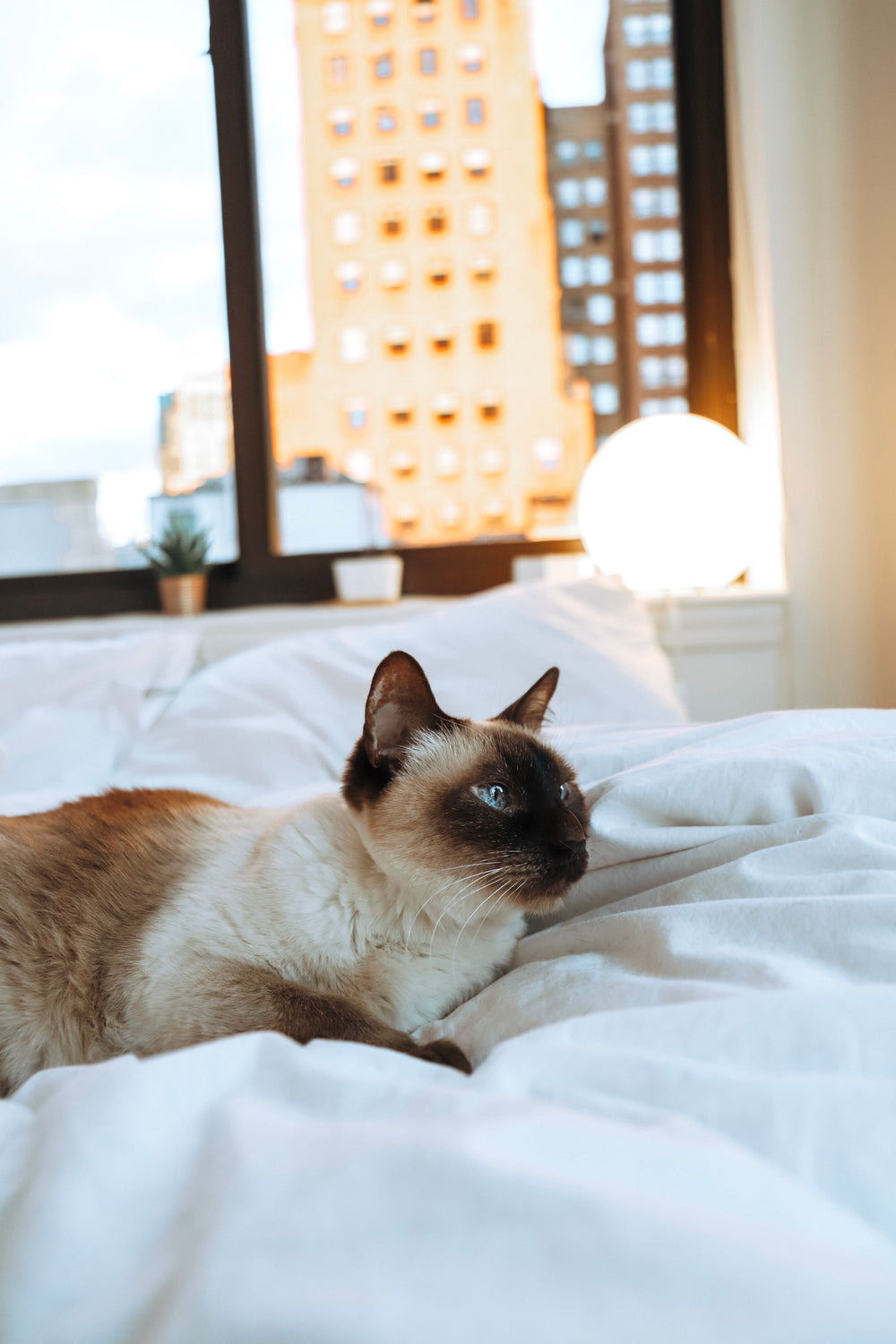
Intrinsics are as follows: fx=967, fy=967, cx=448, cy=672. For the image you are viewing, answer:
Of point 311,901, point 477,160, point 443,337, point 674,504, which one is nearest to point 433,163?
point 477,160

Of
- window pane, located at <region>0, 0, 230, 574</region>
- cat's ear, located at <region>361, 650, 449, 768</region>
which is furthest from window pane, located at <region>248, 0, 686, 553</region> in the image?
cat's ear, located at <region>361, 650, 449, 768</region>

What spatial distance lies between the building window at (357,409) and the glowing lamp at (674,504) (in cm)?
83

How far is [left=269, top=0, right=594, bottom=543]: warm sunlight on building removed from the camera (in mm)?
2793

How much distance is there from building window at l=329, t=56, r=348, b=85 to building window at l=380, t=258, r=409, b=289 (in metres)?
0.53

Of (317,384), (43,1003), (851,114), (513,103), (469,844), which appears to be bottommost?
(43,1003)

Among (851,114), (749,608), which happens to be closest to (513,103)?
(851,114)

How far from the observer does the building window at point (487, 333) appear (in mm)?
2822

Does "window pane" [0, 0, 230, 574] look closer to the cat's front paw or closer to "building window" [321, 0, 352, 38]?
"building window" [321, 0, 352, 38]

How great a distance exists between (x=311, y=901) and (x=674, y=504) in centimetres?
163

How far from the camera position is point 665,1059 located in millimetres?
543

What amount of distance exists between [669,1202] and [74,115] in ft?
10.8

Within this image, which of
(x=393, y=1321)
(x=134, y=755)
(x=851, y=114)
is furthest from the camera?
A: (x=851, y=114)

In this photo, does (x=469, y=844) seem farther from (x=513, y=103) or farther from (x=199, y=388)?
(x=513, y=103)

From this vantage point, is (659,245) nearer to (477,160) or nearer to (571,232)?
(571,232)
